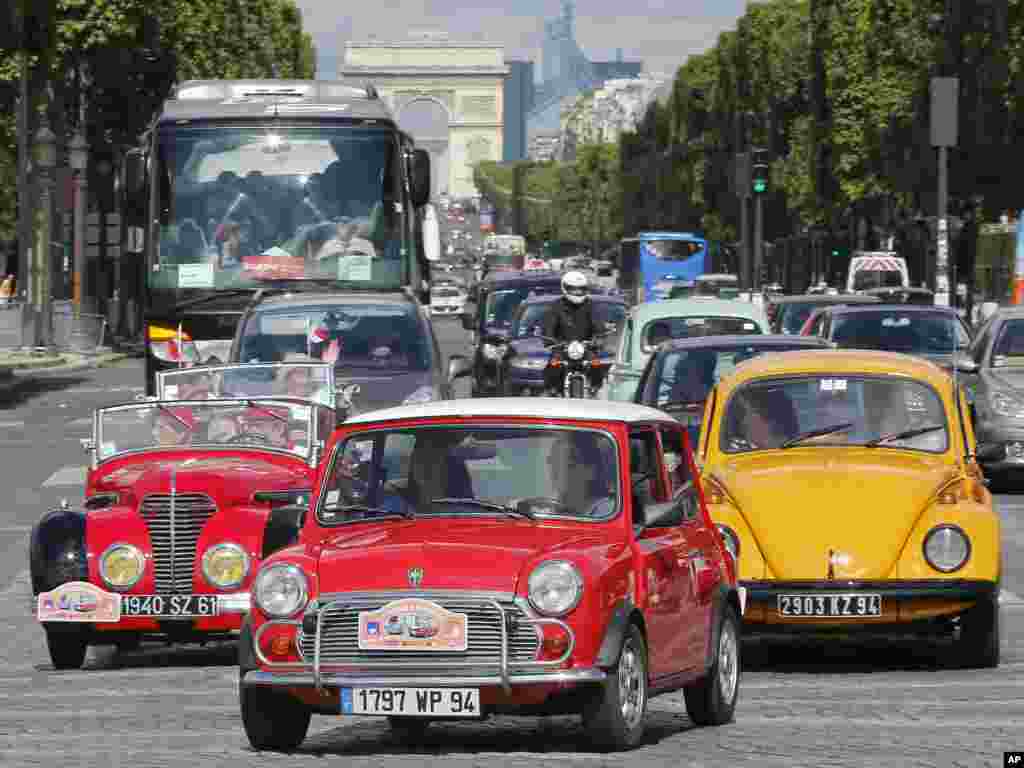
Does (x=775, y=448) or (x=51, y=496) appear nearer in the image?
(x=775, y=448)

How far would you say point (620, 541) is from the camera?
31.7ft

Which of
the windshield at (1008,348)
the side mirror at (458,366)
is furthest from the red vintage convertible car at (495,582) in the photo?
the windshield at (1008,348)

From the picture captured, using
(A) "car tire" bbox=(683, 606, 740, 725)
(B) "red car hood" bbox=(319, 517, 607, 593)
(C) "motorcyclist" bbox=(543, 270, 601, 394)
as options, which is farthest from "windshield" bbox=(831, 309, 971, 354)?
(B) "red car hood" bbox=(319, 517, 607, 593)

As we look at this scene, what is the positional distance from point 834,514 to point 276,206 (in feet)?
47.7

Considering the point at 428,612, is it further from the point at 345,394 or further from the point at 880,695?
the point at 345,394

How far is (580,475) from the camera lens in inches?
390

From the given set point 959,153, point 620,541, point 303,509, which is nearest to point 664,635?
point 620,541

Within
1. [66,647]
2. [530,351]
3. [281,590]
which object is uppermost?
[281,590]

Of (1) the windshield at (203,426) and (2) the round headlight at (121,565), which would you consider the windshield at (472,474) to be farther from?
(1) the windshield at (203,426)

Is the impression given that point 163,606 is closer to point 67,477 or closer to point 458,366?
point 458,366

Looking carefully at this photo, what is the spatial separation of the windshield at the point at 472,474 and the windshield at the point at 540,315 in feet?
74.7

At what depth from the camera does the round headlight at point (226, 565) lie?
12.8 meters

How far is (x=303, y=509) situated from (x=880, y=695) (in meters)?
2.83

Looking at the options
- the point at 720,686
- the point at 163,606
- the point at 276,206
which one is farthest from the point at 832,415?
the point at 276,206
